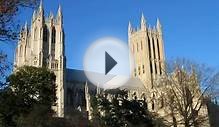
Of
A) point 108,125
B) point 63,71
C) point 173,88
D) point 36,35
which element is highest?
point 36,35

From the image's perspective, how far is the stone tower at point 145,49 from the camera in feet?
399

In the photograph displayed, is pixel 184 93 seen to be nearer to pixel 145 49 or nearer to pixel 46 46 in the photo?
pixel 46 46

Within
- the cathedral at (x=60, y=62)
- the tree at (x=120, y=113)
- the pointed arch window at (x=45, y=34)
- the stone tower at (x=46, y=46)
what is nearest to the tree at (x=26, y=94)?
the tree at (x=120, y=113)

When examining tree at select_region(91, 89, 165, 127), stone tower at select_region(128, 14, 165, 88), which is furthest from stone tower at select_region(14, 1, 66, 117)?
tree at select_region(91, 89, 165, 127)

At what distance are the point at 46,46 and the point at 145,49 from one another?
38.5 m

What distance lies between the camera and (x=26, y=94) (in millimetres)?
52812

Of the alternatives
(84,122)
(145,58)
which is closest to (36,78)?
(84,122)

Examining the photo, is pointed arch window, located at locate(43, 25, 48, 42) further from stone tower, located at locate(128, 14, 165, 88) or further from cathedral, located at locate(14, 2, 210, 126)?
stone tower, located at locate(128, 14, 165, 88)

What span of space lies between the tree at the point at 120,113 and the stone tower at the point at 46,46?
1803 inches

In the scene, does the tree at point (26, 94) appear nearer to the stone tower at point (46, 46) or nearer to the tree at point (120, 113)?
the tree at point (120, 113)

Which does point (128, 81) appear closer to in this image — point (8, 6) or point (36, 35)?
point (36, 35)

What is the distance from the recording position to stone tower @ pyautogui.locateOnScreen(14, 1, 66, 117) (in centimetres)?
9150

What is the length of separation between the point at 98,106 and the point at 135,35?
88693 millimetres

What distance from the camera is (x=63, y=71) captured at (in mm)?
91062
